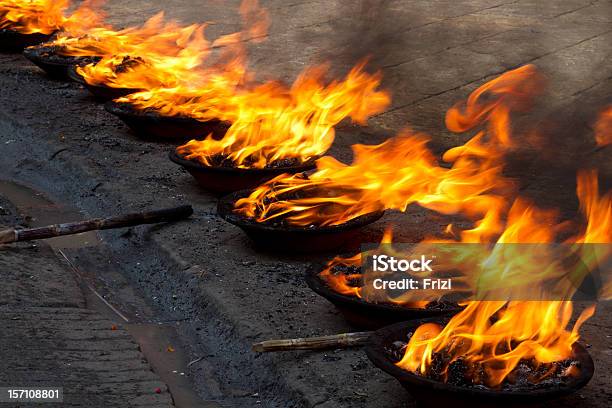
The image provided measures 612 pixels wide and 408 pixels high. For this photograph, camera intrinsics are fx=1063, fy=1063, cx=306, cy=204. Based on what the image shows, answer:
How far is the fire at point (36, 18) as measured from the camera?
11419 millimetres

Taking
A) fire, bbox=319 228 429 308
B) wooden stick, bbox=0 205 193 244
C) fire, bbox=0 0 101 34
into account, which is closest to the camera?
fire, bbox=319 228 429 308

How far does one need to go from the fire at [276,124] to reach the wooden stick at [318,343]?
7.16 ft

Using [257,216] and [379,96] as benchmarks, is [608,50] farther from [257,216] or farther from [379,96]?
[257,216]

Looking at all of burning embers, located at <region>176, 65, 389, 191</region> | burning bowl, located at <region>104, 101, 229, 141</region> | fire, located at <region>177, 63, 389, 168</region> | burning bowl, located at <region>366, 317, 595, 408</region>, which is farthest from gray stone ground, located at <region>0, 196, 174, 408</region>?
burning bowl, located at <region>104, 101, 229, 141</region>

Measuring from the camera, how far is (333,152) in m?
8.00

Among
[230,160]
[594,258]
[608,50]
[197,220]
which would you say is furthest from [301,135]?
[608,50]

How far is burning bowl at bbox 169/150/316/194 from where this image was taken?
6711 mm

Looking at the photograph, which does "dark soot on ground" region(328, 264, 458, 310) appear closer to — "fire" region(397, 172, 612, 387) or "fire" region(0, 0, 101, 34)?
"fire" region(397, 172, 612, 387)

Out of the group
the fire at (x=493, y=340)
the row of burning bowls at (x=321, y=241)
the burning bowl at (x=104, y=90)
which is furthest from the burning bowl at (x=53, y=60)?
the fire at (x=493, y=340)

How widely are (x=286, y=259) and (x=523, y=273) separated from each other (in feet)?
5.05

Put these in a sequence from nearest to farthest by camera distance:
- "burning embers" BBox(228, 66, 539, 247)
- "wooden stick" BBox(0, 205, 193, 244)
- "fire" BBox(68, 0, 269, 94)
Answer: "burning embers" BBox(228, 66, 539, 247)
"wooden stick" BBox(0, 205, 193, 244)
"fire" BBox(68, 0, 269, 94)

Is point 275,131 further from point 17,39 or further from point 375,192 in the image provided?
point 17,39

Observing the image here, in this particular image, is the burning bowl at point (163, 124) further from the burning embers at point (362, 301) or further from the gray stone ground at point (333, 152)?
the burning embers at point (362, 301)

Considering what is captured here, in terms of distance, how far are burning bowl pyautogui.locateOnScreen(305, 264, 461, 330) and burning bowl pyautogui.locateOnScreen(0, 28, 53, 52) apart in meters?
7.18
